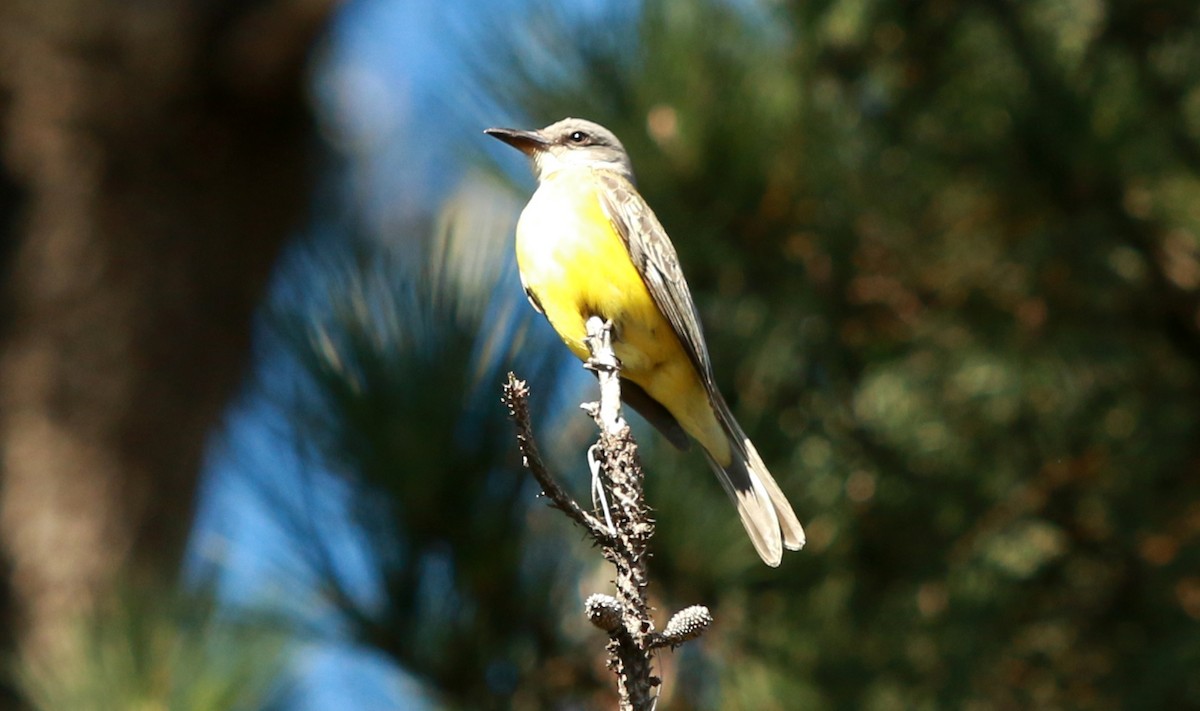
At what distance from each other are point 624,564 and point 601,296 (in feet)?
5.71

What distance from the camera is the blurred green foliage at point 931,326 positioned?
4.03 metres

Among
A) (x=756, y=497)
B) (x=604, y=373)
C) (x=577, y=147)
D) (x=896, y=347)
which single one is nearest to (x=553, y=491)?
(x=604, y=373)

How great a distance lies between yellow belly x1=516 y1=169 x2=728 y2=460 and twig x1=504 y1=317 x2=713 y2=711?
4.55ft

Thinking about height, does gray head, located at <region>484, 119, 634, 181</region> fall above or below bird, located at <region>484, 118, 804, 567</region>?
above

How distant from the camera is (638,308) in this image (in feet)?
12.0

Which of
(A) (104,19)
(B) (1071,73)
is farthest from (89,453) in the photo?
(B) (1071,73)

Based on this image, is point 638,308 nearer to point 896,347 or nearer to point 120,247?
point 896,347

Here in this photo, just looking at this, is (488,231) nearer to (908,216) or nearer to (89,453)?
(908,216)

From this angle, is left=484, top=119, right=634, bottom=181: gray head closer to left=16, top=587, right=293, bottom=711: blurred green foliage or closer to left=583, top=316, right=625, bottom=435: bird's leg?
left=583, top=316, right=625, bottom=435: bird's leg

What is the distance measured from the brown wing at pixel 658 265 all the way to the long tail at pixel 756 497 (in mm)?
151

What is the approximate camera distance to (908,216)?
15.4 ft

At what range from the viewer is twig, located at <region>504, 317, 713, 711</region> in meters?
1.81

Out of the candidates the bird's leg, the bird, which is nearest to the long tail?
the bird

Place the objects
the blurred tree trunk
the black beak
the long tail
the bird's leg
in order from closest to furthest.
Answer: the bird's leg
the long tail
the black beak
the blurred tree trunk
